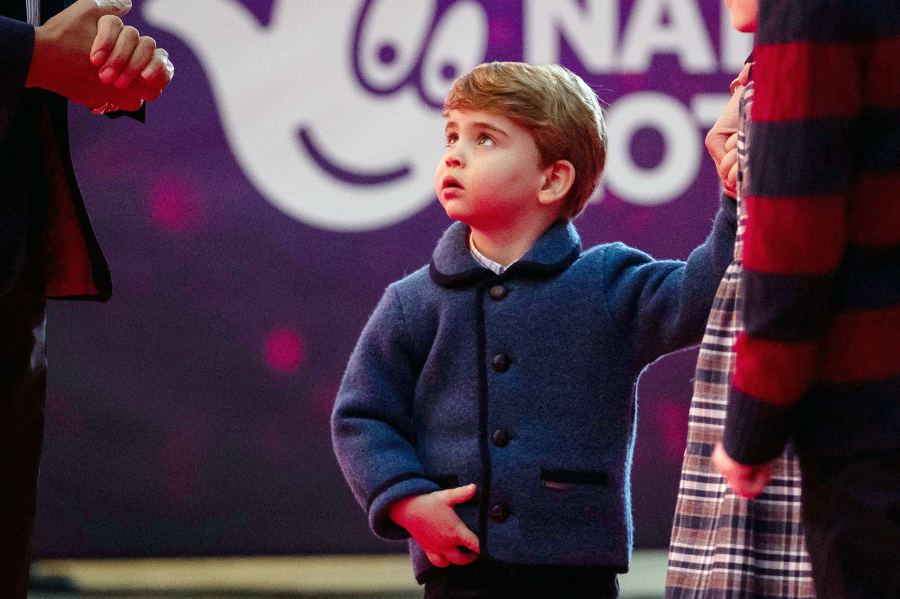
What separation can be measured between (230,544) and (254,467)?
0.19 meters

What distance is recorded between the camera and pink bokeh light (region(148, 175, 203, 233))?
302cm

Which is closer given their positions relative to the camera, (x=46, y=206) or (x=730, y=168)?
(x=730, y=168)

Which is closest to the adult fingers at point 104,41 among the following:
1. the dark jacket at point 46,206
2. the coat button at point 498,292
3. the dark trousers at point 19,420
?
the dark jacket at point 46,206

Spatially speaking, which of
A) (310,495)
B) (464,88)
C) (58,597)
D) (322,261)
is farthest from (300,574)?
(464,88)

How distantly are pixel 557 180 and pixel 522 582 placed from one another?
56 centimetres

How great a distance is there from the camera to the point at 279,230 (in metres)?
3.03

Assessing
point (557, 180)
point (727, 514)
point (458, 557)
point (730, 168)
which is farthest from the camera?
point (557, 180)

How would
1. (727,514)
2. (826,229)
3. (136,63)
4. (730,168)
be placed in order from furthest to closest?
(136,63) < (730,168) < (727,514) < (826,229)

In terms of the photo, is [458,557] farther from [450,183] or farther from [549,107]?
[549,107]

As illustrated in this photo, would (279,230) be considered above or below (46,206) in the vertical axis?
below

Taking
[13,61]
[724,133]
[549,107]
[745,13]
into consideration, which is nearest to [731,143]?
[724,133]

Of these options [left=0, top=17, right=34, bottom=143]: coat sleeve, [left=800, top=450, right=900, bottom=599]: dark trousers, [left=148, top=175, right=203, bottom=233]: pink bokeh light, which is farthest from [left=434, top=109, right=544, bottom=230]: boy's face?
[left=148, top=175, right=203, bottom=233]: pink bokeh light

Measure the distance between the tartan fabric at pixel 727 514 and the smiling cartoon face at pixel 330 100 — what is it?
67.0 inches

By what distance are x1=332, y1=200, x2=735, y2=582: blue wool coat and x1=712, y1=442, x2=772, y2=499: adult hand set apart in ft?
1.31
